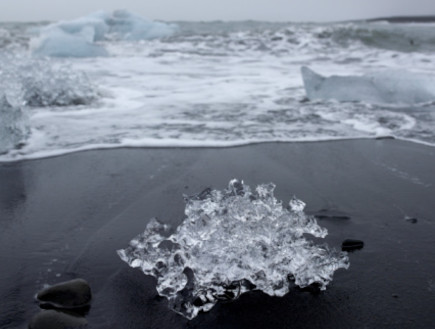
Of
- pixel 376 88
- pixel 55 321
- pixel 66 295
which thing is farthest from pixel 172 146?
pixel 376 88

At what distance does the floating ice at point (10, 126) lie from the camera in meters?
3.11

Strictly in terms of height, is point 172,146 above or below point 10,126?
below

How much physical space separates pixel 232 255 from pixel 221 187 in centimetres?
96

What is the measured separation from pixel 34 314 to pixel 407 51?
1329 centimetres

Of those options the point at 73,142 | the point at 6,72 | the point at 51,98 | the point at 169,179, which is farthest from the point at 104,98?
the point at 169,179

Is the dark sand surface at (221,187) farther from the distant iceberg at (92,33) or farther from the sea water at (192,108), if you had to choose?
the distant iceberg at (92,33)

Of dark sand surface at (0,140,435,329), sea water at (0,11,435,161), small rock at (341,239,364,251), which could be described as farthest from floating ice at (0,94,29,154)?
small rock at (341,239,364,251)

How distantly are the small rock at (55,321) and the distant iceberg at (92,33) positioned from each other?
11686 mm

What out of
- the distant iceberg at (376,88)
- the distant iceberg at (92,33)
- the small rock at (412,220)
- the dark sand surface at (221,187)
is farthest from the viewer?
the distant iceberg at (92,33)

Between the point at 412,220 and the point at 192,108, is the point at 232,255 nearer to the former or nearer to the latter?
the point at 412,220

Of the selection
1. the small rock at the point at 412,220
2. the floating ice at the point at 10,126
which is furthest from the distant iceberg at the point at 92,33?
the small rock at the point at 412,220

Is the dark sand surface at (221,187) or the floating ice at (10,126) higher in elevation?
the floating ice at (10,126)

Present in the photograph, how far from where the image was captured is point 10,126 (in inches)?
128

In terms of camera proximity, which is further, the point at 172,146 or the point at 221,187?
the point at 172,146
